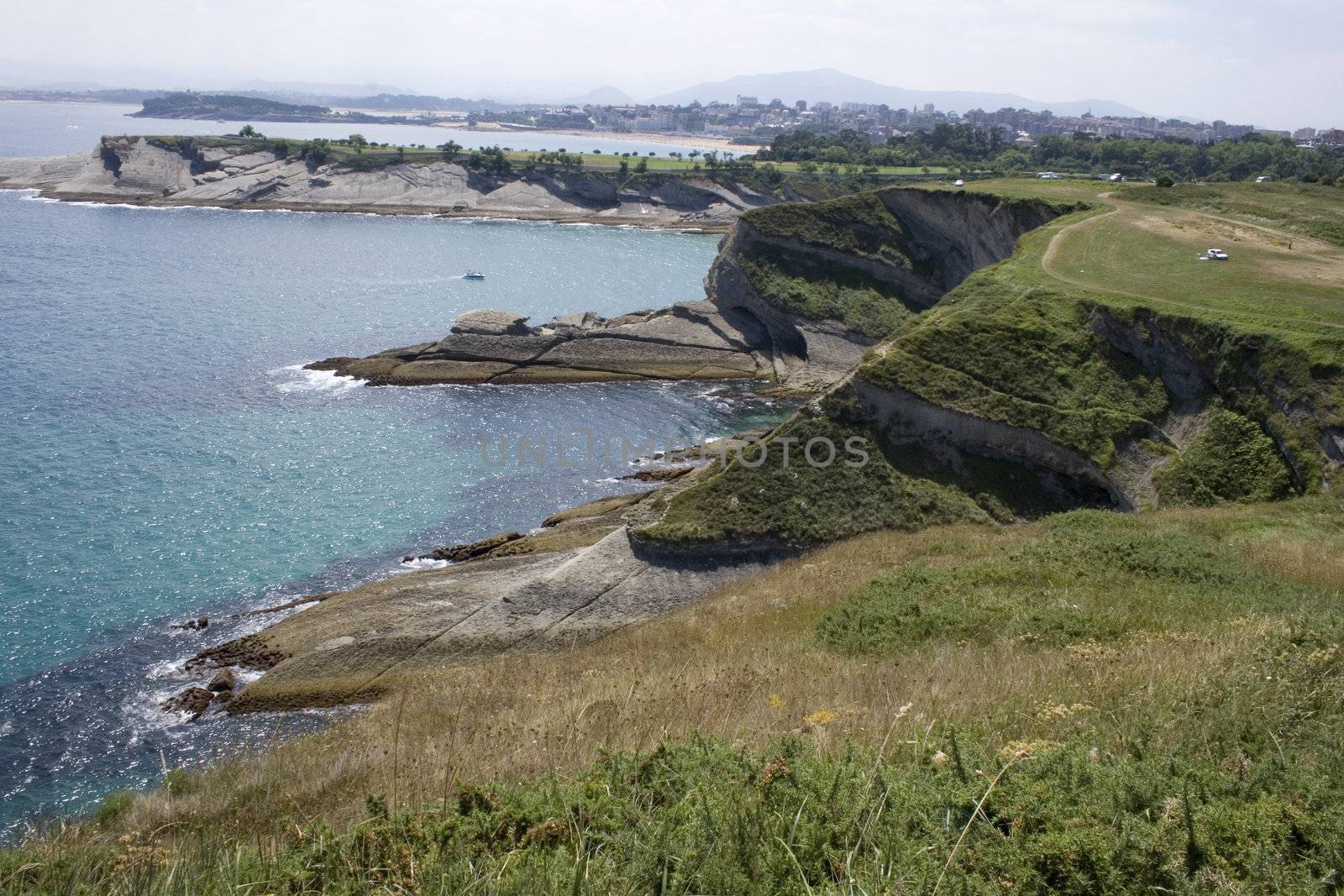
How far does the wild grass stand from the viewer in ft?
20.3

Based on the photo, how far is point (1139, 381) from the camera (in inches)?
1257

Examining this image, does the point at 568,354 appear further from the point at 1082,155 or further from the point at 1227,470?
the point at 1082,155

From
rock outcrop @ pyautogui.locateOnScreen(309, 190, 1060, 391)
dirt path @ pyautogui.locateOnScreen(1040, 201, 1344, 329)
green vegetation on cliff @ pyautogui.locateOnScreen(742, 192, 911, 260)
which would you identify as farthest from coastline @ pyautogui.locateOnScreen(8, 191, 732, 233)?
dirt path @ pyautogui.locateOnScreen(1040, 201, 1344, 329)

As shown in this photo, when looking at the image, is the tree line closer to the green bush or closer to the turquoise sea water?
the turquoise sea water

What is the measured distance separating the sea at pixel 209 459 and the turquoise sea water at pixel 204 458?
0.10 metres

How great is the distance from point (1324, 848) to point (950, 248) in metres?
59.3

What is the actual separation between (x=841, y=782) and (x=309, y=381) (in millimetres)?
44771

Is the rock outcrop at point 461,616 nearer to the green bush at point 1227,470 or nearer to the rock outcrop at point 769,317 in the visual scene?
the green bush at point 1227,470

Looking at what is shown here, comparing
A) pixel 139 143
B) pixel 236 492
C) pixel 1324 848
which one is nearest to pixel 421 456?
pixel 236 492

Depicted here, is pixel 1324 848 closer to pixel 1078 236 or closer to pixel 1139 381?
pixel 1139 381

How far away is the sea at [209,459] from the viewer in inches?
867

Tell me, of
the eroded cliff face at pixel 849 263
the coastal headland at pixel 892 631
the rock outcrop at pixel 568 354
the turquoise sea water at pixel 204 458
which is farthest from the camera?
the eroded cliff face at pixel 849 263

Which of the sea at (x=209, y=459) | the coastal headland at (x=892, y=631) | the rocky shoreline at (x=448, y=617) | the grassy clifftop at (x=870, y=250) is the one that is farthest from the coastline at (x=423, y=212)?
the rocky shoreline at (x=448, y=617)

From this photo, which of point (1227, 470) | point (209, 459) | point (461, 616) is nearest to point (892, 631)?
point (461, 616)
